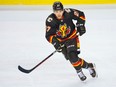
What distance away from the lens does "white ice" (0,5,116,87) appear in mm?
3863

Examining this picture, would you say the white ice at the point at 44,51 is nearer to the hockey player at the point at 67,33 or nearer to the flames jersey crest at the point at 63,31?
the hockey player at the point at 67,33

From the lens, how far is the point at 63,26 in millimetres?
3770

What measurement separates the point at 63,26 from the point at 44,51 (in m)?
1.33

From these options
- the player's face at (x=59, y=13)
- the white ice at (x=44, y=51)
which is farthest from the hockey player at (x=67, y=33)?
the white ice at (x=44, y=51)

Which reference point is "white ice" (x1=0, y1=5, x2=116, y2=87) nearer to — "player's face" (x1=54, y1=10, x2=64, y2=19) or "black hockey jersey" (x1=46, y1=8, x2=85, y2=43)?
"black hockey jersey" (x1=46, y1=8, x2=85, y2=43)

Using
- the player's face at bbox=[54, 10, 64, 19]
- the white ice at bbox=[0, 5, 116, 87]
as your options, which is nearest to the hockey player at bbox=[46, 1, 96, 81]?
the player's face at bbox=[54, 10, 64, 19]

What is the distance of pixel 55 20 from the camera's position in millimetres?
3756

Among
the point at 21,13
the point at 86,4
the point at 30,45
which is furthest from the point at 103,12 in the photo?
the point at 30,45

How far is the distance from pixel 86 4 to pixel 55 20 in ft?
13.2

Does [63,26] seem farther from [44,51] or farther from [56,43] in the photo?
[44,51]

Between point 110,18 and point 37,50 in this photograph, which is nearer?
point 37,50

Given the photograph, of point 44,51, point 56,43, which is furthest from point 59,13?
point 44,51

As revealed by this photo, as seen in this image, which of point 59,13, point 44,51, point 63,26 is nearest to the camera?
point 59,13

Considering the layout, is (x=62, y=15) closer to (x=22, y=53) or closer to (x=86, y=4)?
(x=22, y=53)
